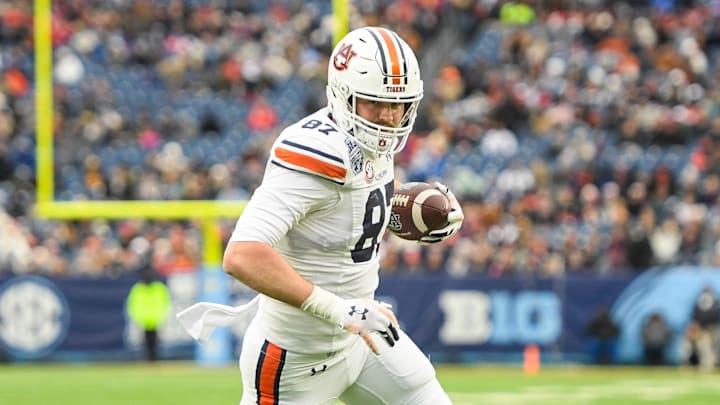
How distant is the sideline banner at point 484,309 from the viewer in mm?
13461

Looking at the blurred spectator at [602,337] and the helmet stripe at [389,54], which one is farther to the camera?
the blurred spectator at [602,337]

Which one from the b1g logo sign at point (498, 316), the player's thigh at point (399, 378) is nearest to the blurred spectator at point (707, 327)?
the b1g logo sign at point (498, 316)

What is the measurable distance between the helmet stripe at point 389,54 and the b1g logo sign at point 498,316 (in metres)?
9.74

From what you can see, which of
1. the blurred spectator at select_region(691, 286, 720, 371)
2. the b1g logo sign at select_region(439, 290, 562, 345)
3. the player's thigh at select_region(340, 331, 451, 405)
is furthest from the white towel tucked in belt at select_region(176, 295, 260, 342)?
the blurred spectator at select_region(691, 286, 720, 371)

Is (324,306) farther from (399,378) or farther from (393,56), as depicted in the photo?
(393,56)

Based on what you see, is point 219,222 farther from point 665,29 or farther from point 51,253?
point 665,29

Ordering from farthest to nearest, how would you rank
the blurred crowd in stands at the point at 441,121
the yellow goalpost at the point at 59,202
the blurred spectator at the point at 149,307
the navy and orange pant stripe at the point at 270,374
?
the blurred crowd in stands at the point at 441,121 < the blurred spectator at the point at 149,307 < the yellow goalpost at the point at 59,202 < the navy and orange pant stripe at the point at 270,374

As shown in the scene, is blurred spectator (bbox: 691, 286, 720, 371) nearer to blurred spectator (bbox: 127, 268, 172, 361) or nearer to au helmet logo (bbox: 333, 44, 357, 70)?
blurred spectator (bbox: 127, 268, 172, 361)

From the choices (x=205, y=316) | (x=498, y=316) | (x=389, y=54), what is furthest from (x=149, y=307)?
(x=389, y=54)

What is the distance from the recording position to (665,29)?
55.9ft

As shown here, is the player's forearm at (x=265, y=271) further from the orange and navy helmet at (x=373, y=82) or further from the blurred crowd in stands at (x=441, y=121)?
the blurred crowd in stands at (x=441, y=121)

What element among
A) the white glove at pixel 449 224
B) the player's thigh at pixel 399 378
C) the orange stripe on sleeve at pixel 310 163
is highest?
the orange stripe on sleeve at pixel 310 163

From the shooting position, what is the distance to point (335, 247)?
13.1 ft

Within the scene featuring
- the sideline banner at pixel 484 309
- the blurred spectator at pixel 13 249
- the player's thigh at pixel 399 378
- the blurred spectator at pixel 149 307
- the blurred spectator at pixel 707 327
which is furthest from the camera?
the blurred spectator at pixel 13 249
